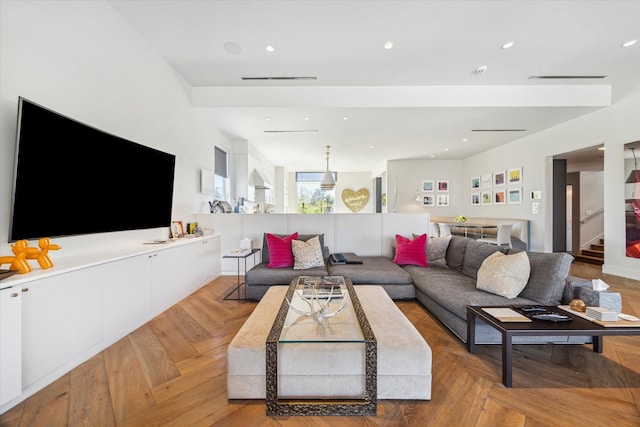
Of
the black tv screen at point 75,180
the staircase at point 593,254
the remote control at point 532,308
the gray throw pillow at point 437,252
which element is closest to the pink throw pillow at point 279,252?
the black tv screen at point 75,180

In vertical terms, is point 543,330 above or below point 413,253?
below

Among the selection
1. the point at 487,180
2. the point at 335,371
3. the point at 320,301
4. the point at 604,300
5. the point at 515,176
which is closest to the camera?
the point at 335,371

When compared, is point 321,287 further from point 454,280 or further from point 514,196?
point 514,196

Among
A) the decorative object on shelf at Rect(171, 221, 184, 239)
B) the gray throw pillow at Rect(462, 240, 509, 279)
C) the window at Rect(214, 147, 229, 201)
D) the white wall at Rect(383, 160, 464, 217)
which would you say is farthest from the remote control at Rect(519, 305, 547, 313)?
the white wall at Rect(383, 160, 464, 217)

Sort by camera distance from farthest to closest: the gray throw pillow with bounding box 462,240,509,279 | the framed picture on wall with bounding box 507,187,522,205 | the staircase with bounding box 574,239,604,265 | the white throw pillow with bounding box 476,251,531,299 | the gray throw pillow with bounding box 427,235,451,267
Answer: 1. the framed picture on wall with bounding box 507,187,522,205
2. the staircase with bounding box 574,239,604,265
3. the gray throw pillow with bounding box 427,235,451,267
4. the gray throw pillow with bounding box 462,240,509,279
5. the white throw pillow with bounding box 476,251,531,299

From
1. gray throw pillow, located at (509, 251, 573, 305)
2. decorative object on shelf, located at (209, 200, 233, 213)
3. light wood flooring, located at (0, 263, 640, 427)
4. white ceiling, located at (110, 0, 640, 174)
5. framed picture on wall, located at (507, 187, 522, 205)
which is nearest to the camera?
light wood flooring, located at (0, 263, 640, 427)

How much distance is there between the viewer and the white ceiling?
2.66m

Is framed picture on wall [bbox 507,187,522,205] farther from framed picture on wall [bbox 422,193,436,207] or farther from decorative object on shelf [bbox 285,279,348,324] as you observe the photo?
decorative object on shelf [bbox 285,279,348,324]

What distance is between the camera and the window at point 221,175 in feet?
17.4

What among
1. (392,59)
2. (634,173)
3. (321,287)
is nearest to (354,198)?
(392,59)

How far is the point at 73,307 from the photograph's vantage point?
1824 mm

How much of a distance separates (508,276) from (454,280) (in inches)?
23.1

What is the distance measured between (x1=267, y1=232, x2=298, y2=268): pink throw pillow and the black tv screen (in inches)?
60.0

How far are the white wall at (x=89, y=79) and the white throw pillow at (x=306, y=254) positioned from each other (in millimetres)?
1940
